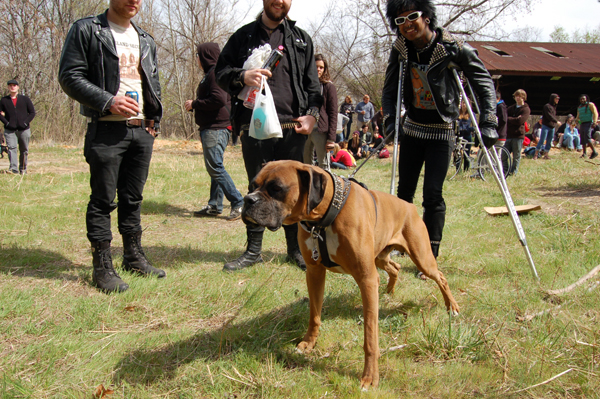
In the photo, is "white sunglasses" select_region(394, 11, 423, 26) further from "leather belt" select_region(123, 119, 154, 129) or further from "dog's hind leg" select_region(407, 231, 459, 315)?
"leather belt" select_region(123, 119, 154, 129)

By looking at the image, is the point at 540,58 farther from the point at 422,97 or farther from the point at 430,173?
the point at 430,173

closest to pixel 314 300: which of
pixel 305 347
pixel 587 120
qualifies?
pixel 305 347

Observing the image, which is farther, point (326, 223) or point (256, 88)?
point (256, 88)

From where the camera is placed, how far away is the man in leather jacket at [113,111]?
3330mm

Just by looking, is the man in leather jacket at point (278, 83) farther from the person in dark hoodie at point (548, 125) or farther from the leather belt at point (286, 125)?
the person in dark hoodie at point (548, 125)

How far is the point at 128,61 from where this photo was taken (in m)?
3.61

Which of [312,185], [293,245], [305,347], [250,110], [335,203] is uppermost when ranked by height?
[250,110]

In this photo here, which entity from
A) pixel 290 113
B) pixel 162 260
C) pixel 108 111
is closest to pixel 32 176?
pixel 162 260

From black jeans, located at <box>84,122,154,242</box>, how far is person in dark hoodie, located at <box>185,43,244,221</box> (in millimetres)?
2189

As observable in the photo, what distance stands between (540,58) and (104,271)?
21050mm

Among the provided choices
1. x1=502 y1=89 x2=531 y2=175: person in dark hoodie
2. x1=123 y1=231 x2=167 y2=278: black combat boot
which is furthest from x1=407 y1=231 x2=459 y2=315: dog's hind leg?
x1=502 y1=89 x2=531 y2=175: person in dark hoodie

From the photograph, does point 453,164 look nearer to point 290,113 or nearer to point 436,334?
point 290,113

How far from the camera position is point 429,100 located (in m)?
3.85

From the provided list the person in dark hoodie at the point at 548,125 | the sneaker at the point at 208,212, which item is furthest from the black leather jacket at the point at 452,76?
the person in dark hoodie at the point at 548,125
